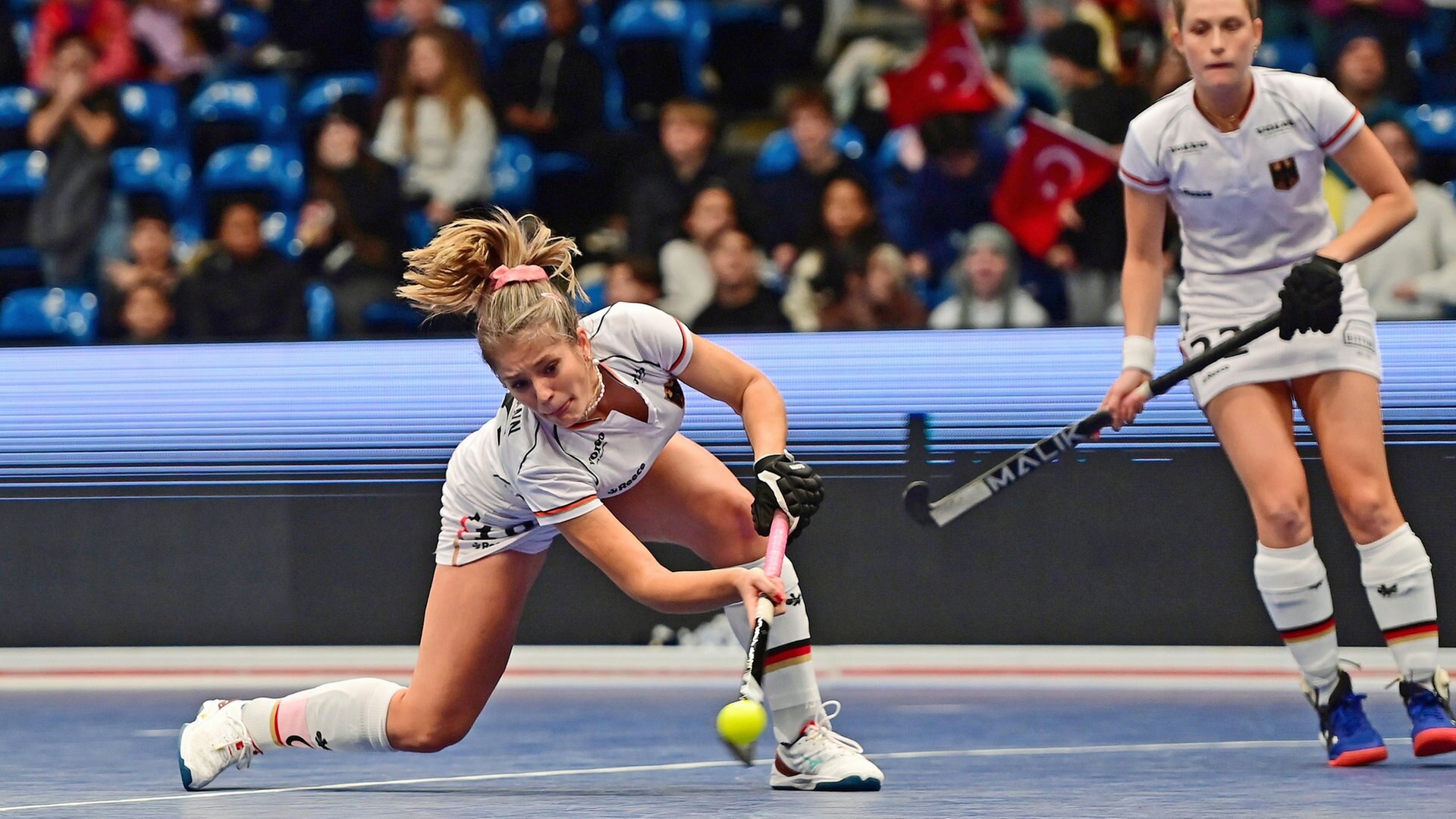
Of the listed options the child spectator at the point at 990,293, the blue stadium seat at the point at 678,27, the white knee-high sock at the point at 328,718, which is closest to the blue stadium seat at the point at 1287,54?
the child spectator at the point at 990,293

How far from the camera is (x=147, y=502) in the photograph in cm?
675

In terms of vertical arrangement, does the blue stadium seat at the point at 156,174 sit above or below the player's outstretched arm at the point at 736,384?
above

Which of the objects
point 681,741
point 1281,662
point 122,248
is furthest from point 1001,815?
point 122,248

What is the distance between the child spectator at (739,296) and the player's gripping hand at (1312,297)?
3.07 meters

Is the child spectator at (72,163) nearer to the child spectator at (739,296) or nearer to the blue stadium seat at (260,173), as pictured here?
the blue stadium seat at (260,173)

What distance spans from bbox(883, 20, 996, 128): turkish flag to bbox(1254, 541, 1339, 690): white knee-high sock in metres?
3.69

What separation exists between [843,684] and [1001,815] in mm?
2430

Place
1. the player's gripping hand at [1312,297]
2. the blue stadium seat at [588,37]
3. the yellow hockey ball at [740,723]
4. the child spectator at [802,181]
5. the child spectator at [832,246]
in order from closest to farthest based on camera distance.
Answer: the yellow hockey ball at [740,723] → the player's gripping hand at [1312,297] → the child spectator at [832,246] → the child spectator at [802,181] → the blue stadium seat at [588,37]

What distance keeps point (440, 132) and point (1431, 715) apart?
17.3 feet

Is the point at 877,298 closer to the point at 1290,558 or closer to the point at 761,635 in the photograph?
the point at 1290,558

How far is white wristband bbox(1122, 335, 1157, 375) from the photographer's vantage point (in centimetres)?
429

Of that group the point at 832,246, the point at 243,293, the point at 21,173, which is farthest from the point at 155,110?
the point at 832,246

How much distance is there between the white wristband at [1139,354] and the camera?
14.1ft

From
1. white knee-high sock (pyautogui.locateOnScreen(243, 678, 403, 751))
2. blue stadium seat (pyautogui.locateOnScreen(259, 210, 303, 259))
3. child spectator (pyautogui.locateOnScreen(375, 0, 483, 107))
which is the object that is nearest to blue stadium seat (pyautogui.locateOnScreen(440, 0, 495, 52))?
child spectator (pyautogui.locateOnScreen(375, 0, 483, 107))
